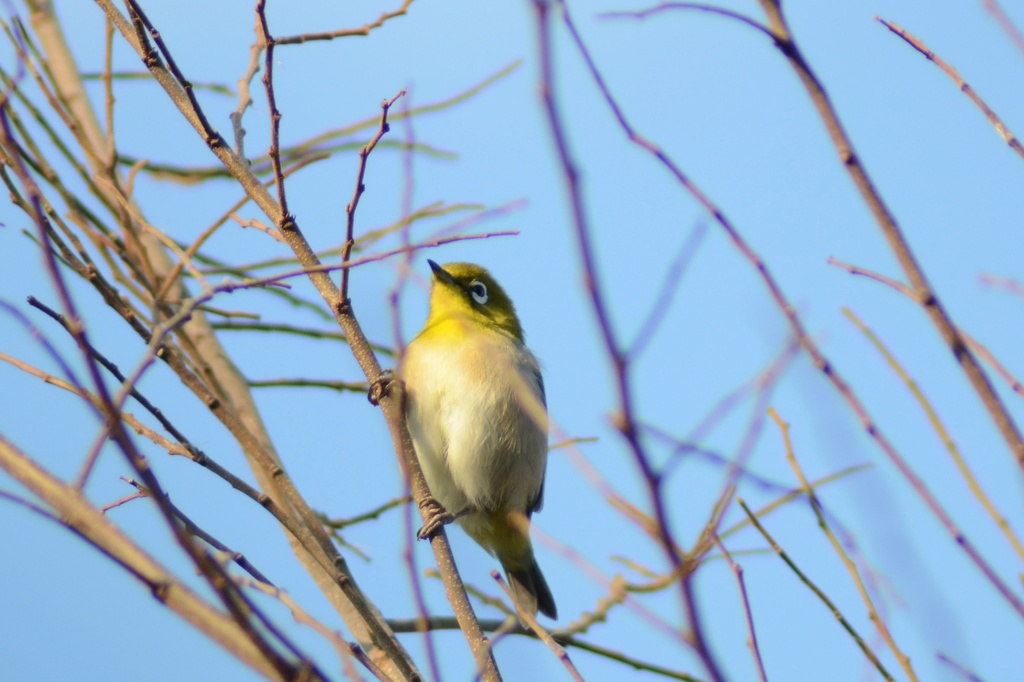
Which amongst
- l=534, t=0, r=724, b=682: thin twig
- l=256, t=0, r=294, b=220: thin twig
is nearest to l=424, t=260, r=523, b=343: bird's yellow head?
l=256, t=0, r=294, b=220: thin twig

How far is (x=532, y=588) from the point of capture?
6.09m

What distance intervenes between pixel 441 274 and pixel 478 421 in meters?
1.04

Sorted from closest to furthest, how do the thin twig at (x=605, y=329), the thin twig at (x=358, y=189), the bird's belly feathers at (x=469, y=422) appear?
1. the thin twig at (x=605, y=329)
2. the thin twig at (x=358, y=189)
3. the bird's belly feathers at (x=469, y=422)

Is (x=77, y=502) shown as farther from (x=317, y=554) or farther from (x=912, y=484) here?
(x=912, y=484)

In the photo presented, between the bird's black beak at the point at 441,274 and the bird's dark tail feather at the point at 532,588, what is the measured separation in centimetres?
169

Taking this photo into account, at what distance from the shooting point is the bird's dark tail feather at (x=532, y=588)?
6.03 meters

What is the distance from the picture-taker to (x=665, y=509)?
132 cm

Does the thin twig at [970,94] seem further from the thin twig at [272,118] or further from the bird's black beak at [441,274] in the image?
the bird's black beak at [441,274]

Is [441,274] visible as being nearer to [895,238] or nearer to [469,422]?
[469,422]

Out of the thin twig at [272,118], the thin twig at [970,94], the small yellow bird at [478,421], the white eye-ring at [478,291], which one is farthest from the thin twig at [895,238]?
the white eye-ring at [478,291]

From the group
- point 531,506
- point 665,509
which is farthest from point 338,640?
point 531,506

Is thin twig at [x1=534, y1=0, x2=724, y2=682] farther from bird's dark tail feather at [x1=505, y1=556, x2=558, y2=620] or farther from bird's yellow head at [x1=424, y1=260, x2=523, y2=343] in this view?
bird's dark tail feather at [x1=505, y1=556, x2=558, y2=620]

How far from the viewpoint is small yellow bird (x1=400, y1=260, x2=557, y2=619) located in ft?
17.6

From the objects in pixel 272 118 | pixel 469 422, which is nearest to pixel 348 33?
pixel 272 118
